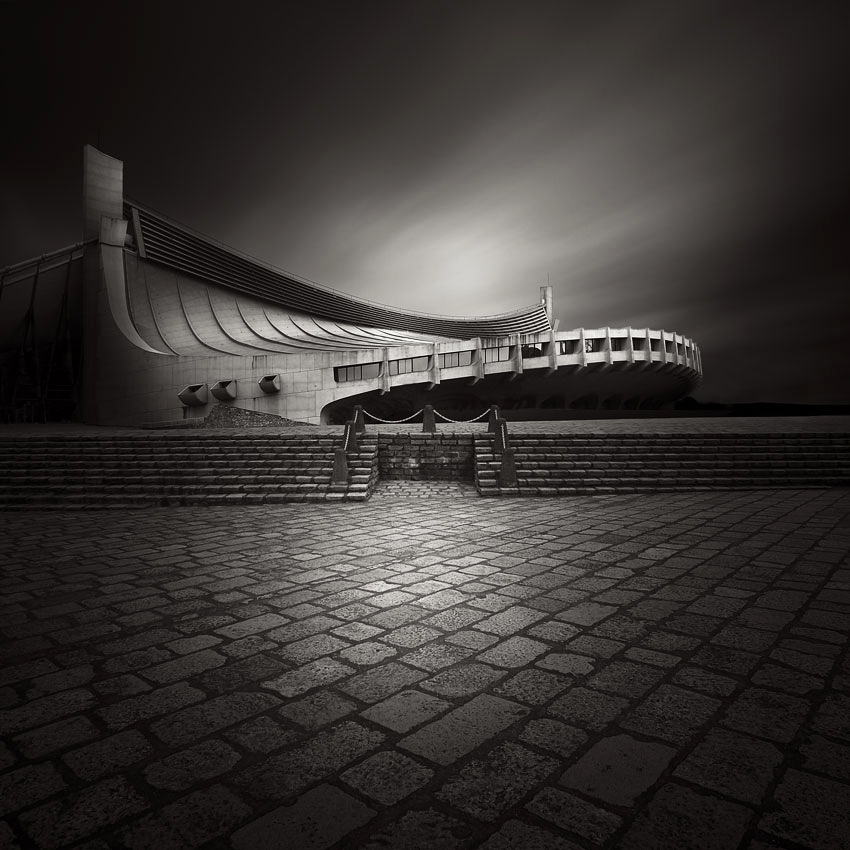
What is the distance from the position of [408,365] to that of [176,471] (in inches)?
712

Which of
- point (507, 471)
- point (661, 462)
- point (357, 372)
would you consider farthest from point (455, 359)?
point (507, 471)

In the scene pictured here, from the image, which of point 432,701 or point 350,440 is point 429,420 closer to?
point 350,440

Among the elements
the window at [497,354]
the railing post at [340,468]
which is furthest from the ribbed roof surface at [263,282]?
the railing post at [340,468]

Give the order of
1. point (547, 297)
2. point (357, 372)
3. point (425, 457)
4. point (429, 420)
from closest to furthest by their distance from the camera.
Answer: point (425, 457) → point (429, 420) → point (357, 372) → point (547, 297)

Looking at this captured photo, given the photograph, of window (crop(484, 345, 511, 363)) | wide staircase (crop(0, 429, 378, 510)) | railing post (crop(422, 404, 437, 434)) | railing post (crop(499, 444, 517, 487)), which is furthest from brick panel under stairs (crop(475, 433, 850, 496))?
window (crop(484, 345, 511, 363))

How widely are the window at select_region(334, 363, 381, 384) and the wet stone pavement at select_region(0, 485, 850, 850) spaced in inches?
813

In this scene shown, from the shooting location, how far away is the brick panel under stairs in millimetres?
9086

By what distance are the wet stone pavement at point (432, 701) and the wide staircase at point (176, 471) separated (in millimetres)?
4233

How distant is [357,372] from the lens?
84.7 feet

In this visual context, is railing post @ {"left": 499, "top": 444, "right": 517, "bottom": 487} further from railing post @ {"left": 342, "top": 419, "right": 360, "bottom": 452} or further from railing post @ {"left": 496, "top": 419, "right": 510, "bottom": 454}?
railing post @ {"left": 342, "top": 419, "right": 360, "bottom": 452}

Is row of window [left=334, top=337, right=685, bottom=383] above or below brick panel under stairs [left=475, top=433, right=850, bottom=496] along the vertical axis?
above

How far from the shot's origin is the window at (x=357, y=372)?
25.0 meters

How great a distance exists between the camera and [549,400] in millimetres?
37219

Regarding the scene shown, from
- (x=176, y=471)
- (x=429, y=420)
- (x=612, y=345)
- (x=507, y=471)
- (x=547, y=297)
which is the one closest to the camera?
(x=507, y=471)
